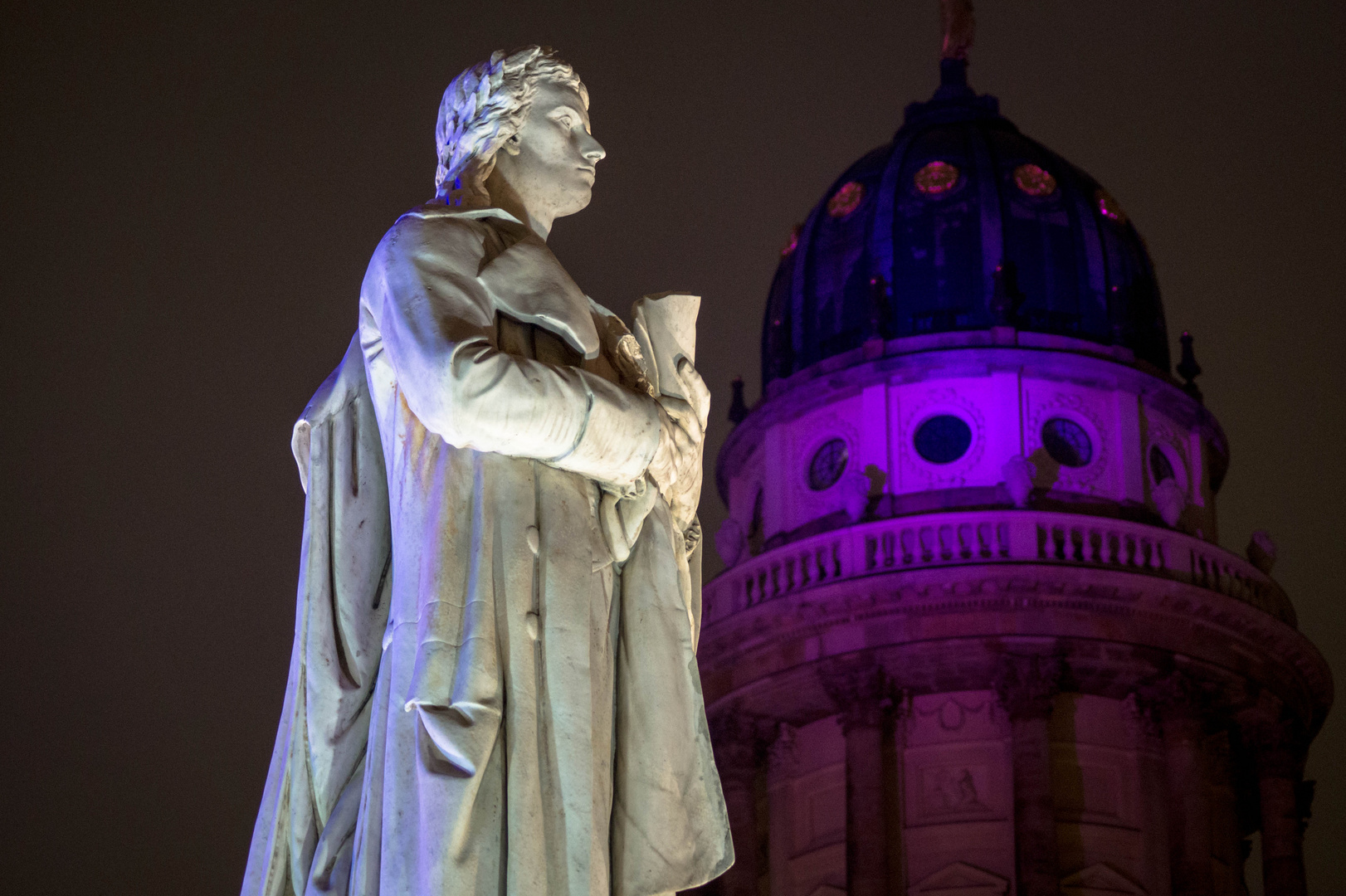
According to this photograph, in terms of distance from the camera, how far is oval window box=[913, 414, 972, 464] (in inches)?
1977

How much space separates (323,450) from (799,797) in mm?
44541

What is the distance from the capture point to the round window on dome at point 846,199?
54375 millimetres

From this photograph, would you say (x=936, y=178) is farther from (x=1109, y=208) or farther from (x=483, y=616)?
(x=483, y=616)

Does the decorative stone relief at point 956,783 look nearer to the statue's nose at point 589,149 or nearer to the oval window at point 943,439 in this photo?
the oval window at point 943,439

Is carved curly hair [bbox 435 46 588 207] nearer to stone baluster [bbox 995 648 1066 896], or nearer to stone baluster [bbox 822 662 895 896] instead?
stone baluster [bbox 995 648 1066 896]

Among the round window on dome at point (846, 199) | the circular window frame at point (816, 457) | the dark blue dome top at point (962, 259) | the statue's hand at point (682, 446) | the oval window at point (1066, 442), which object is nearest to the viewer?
the statue's hand at point (682, 446)

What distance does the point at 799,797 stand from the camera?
4956cm

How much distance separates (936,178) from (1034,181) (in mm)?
2145

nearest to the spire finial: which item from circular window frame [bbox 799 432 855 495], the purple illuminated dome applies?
the purple illuminated dome

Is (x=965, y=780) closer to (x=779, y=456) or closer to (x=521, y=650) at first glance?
(x=779, y=456)

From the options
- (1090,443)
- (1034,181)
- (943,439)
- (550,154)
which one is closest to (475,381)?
(550,154)

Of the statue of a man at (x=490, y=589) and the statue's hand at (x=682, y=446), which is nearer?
the statue of a man at (x=490, y=589)

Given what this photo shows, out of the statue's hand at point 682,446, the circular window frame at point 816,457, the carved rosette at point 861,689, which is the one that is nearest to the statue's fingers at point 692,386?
the statue's hand at point 682,446

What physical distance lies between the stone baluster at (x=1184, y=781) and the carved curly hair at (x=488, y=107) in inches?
1664
